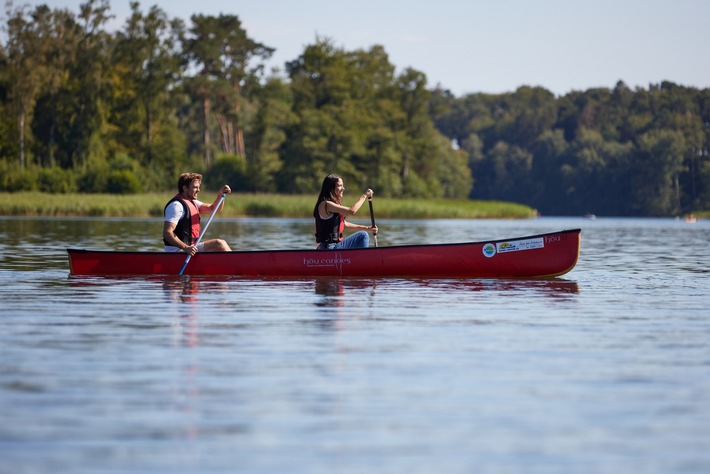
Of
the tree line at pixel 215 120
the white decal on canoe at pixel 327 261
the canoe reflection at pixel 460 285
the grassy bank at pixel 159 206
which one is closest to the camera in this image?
the canoe reflection at pixel 460 285

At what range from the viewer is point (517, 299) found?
13.2 metres

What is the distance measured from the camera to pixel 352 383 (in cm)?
734

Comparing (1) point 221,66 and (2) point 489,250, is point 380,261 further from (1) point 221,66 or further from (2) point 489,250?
(1) point 221,66

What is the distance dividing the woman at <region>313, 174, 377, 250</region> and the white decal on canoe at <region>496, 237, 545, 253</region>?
1677mm

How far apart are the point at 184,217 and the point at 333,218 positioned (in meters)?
1.90

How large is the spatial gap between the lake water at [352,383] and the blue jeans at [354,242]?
2.54m

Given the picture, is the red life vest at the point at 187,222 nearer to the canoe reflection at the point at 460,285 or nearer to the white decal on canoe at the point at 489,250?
the canoe reflection at the point at 460,285

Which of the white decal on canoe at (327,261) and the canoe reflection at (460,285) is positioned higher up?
the white decal on canoe at (327,261)

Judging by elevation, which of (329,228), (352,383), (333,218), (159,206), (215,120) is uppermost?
(215,120)

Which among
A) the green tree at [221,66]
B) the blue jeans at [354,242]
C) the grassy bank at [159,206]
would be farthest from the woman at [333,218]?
the green tree at [221,66]

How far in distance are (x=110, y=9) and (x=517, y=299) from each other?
6676 centimetres

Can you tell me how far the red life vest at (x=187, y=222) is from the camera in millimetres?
15516

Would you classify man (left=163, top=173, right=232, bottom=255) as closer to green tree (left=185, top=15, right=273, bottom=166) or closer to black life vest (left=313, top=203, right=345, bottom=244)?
black life vest (left=313, top=203, right=345, bottom=244)

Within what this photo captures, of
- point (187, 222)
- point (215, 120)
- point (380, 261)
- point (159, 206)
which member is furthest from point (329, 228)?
point (215, 120)
